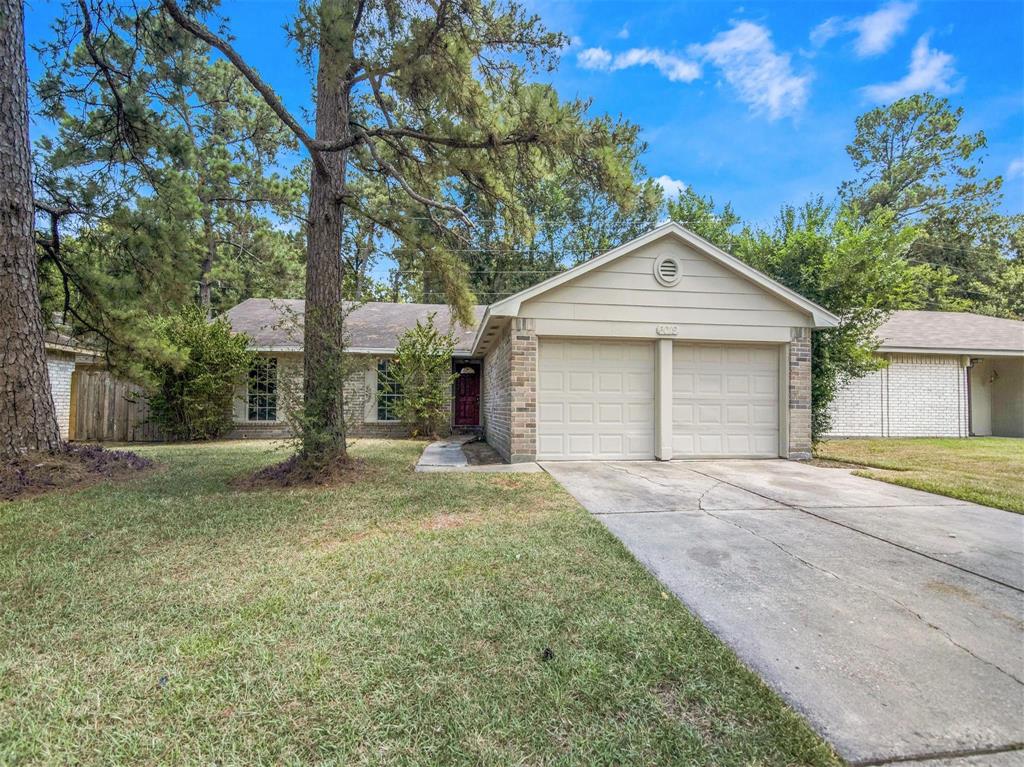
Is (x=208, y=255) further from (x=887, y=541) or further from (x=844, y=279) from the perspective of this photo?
(x=887, y=541)

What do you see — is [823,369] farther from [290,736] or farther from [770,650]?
[290,736]

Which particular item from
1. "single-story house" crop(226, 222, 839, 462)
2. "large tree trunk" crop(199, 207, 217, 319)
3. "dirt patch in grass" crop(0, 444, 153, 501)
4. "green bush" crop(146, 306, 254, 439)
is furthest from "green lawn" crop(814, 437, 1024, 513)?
"large tree trunk" crop(199, 207, 217, 319)

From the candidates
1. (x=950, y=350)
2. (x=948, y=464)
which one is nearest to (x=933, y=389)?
(x=950, y=350)

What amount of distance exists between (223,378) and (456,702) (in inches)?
464

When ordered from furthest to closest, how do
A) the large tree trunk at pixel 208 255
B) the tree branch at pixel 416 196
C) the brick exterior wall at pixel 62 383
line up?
the large tree trunk at pixel 208 255
the brick exterior wall at pixel 62 383
the tree branch at pixel 416 196

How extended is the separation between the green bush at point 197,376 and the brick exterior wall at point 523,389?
24.9ft

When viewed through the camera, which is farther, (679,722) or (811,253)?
(811,253)

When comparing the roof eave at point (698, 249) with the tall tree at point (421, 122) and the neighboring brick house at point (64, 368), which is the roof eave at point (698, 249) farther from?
the neighboring brick house at point (64, 368)

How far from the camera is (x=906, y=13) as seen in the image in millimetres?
7781

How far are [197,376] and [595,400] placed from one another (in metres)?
9.38

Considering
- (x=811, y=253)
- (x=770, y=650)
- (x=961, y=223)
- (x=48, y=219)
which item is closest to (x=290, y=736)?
(x=770, y=650)

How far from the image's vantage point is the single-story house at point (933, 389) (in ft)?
41.9

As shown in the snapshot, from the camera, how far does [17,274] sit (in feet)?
19.6

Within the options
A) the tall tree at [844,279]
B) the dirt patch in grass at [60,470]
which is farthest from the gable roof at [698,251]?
the dirt patch in grass at [60,470]
